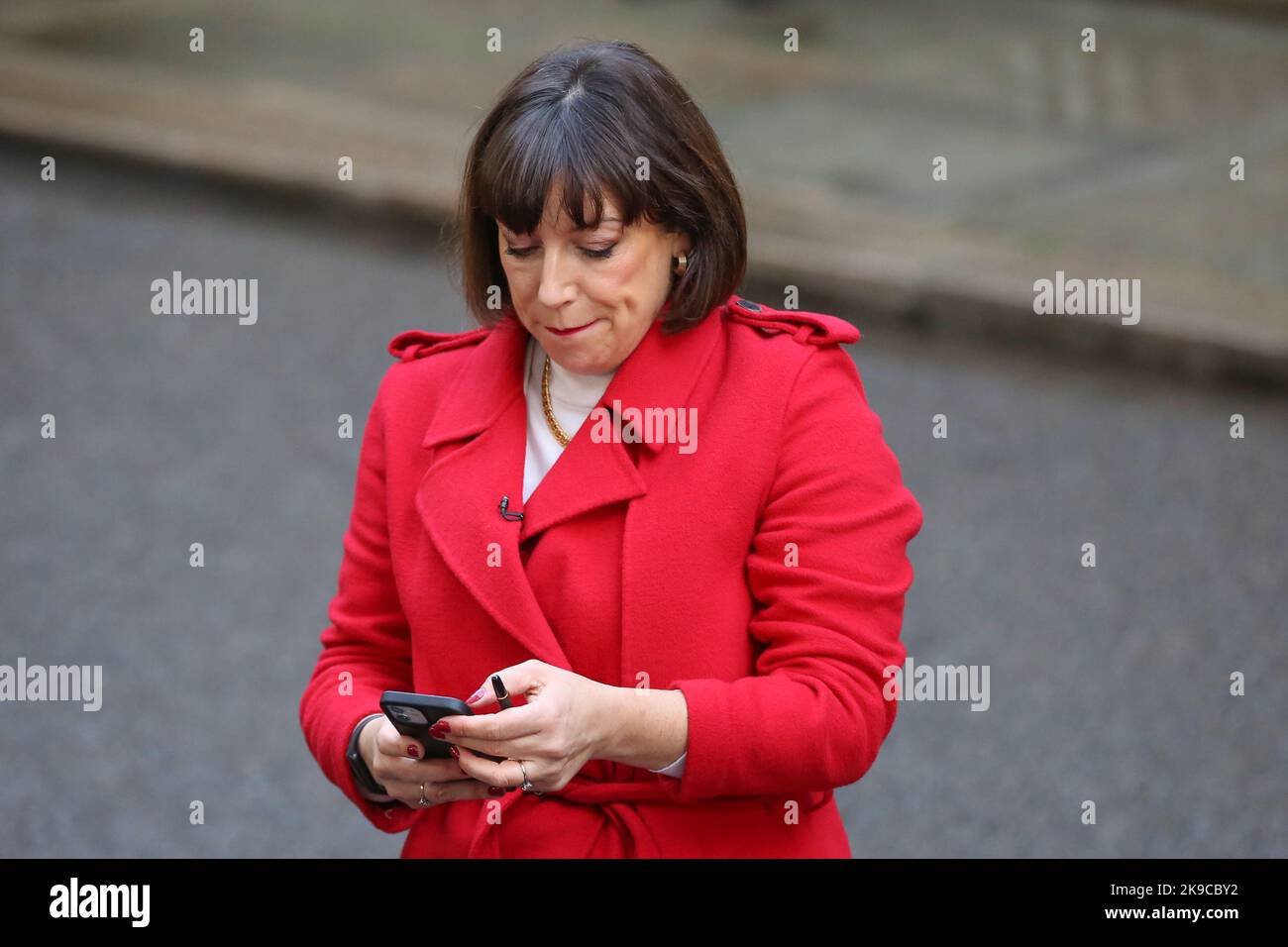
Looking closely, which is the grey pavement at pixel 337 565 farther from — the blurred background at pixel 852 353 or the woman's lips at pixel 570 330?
the woman's lips at pixel 570 330

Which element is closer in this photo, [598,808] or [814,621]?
[814,621]

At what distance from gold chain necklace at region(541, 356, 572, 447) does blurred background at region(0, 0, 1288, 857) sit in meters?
0.56

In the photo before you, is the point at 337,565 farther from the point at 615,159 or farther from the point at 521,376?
the point at 615,159

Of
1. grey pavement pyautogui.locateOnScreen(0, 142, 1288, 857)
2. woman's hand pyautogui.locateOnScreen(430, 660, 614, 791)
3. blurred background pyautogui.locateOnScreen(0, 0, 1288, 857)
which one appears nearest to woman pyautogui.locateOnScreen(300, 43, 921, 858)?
woman's hand pyautogui.locateOnScreen(430, 660, 614, 791)

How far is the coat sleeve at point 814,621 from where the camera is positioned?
90.3 inches

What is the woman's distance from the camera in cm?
229

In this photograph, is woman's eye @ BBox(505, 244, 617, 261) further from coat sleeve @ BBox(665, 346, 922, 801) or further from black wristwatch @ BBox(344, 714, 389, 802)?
black wristwatch @ BBox(344, 714, 389, 802)

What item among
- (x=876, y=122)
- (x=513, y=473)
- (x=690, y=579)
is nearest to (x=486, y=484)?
(x=513, y=473)

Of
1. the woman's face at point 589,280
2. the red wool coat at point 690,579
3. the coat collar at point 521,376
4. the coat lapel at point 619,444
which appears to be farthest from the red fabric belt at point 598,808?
the woman's face at point 589,280

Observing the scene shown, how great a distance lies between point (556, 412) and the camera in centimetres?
254

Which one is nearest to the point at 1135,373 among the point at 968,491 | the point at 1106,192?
the point at 968,491

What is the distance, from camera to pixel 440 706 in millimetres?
2209

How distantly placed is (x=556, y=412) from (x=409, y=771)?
1.80 feet

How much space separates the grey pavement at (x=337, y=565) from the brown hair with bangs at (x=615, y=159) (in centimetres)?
157
